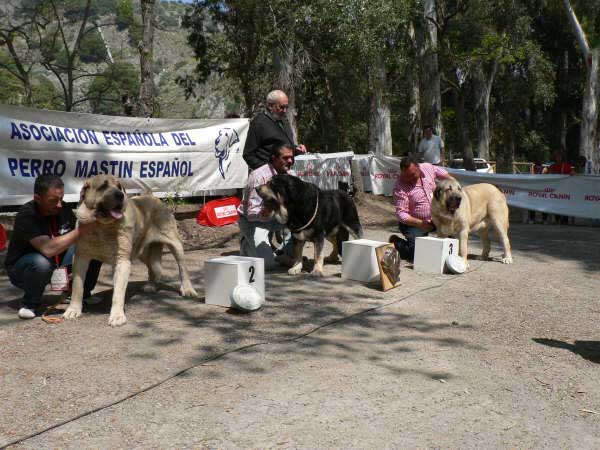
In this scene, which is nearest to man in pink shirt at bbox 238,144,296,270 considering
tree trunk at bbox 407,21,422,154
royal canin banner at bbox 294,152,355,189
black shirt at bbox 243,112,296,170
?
black shirt at bbox 243,112,296,170

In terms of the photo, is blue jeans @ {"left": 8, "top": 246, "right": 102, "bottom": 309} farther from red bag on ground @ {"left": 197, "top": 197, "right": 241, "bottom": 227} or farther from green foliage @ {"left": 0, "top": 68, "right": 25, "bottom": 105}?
green foliage @ {"left": 0, "top": 68, "right": 25, "bottom": 105}

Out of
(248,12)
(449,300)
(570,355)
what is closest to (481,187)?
(449,300)

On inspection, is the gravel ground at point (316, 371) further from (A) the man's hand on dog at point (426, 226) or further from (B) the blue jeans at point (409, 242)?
(B) the blue jeans at point (409, 242)

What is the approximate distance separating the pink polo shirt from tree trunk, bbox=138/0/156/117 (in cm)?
660

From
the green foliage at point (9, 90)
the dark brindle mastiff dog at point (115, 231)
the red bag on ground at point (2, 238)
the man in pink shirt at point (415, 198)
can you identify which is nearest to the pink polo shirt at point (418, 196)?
the man in pink shirt at point (415, 198)

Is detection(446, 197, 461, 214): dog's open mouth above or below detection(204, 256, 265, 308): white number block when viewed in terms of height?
above

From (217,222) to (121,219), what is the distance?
6035 millimetres

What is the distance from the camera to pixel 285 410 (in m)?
3.47

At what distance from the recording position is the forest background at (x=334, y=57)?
1677 centimetres

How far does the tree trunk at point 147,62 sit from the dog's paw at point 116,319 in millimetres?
8247

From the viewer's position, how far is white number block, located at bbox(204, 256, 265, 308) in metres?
5.71

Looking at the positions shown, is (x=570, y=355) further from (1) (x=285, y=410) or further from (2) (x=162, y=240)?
(2) (x=162, y=240)

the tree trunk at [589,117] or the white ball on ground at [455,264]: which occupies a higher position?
the tree trunk at [589,117]

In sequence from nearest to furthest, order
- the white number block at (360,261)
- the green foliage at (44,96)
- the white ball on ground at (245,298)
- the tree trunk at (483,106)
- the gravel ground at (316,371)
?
the gravel ground at (316,371), the white ball on ground at (245,298), the white number block at (360,261), the green foliage at (44,96), the tree trunk at (483,106)
